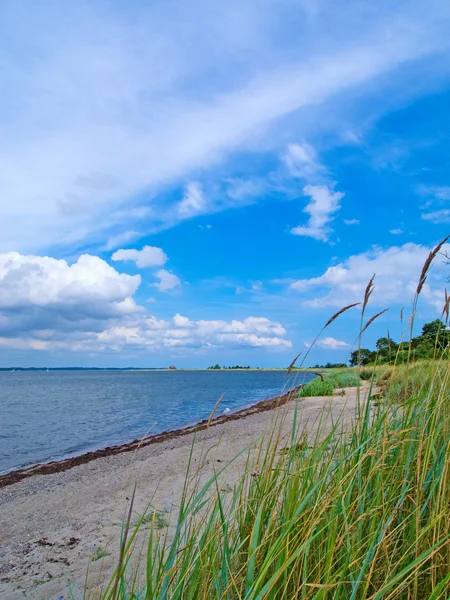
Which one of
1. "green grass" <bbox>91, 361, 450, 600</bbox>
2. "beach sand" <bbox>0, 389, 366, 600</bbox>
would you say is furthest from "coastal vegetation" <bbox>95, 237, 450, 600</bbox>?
"beach sand" <bbox>0, 389, 366, 600</bbox>

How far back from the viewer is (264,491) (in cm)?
257

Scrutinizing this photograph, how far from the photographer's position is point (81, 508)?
28.5ft

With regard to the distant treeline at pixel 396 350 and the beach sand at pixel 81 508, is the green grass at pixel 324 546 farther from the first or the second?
the distant treeline at pixel 396 350

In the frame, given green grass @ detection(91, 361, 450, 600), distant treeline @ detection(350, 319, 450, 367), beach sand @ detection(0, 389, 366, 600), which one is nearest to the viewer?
green grass @ detection(91, 361, 450, 600)

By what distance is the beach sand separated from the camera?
189 inches

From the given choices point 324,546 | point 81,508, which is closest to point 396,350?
point 324,546

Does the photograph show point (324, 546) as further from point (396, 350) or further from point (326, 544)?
point (396, 350)

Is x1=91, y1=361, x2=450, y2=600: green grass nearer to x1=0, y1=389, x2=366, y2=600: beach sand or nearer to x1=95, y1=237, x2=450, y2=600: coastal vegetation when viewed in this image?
x1=95, y1=237, x2=450, y2=600: coastal vegetation

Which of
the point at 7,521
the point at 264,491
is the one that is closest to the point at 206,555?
the point at 264,491

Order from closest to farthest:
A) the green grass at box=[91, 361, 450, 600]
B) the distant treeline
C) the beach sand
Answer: the green grass at box=[91, 361, 450, 600] → the distant treeline → the beach sand

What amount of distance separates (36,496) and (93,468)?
3006mm

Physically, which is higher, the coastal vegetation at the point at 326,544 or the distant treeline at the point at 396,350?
the distant treeline at the point at 396,350

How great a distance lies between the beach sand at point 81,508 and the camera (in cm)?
480

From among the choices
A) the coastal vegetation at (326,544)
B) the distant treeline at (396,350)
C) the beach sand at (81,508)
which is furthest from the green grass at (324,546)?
the distant treeline at (396,350)
